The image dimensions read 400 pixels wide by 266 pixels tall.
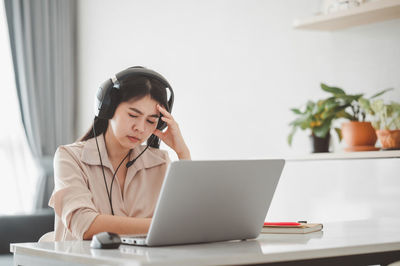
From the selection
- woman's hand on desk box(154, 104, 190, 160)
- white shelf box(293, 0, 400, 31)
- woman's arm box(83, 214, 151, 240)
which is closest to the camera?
woman's arm box(83, 214, 151, 240)

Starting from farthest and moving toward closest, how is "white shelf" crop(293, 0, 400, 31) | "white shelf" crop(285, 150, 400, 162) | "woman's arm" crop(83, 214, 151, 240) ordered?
"white shelf" crop(293, 0, 400, 31), "white shelf" crop(285, 150, 400, 162), "woman's arm" crop(83, 214, 151, 240)

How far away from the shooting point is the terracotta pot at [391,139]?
2.56 m

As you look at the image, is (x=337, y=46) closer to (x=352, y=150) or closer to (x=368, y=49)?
(x=368, y=49)

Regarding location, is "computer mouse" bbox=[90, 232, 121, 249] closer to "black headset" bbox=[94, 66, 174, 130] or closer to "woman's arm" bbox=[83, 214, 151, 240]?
"woman's arm" bbox=[83, 214, 151, 240]

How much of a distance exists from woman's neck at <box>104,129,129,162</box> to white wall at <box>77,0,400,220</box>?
1.13 metres

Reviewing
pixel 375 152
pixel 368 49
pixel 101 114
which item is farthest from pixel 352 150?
pixel 101 114

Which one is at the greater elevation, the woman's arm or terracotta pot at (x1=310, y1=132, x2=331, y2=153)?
the woman's arm

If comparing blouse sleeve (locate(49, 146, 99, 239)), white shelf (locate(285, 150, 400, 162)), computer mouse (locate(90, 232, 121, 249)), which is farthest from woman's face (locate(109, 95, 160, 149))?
white shelf (locate(285, 150, 400, 162))

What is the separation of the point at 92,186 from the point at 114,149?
0.17 meters

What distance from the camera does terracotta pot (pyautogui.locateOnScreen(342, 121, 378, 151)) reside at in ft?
8.76

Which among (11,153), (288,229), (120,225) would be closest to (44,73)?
(11,153)

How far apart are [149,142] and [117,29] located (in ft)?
8.68

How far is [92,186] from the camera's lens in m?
1.86

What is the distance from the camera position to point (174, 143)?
6.51ft
